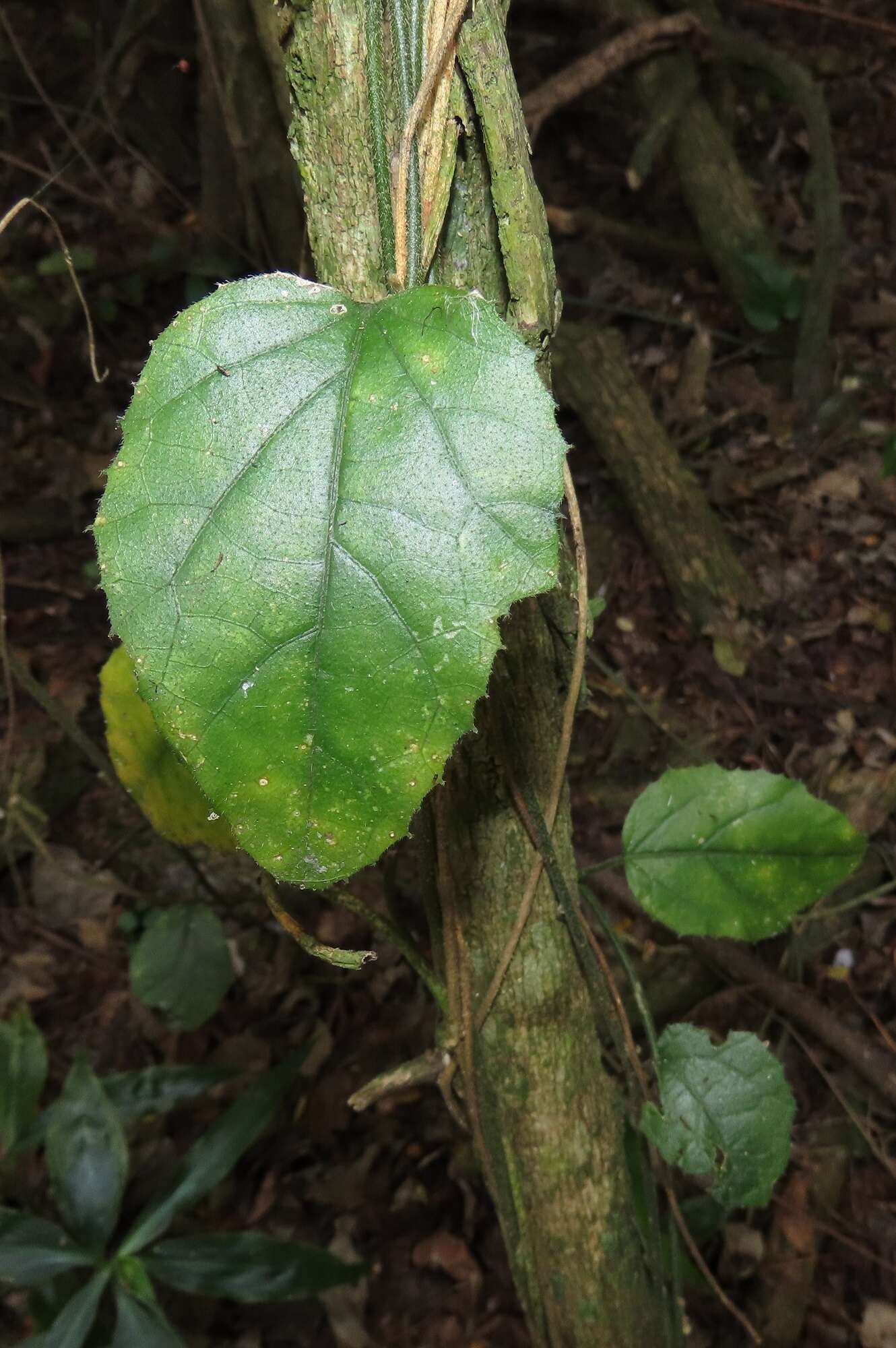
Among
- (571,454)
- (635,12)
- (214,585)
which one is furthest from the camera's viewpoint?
(635,12)

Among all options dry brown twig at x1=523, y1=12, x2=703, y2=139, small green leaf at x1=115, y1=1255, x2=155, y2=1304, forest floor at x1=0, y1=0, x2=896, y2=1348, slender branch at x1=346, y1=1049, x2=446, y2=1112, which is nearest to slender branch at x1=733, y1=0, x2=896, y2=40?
dry brown twig at x1=523, y1=12, x2=703, y2=139

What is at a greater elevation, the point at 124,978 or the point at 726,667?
the point at 726,667

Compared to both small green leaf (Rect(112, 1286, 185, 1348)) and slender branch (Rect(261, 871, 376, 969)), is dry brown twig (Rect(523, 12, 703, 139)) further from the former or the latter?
small green leaf (Rect(112, 1286, 185, 1348))

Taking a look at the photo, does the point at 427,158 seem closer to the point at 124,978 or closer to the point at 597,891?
the point at 597,891

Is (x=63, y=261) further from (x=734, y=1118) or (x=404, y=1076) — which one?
(x=734, y=1118)

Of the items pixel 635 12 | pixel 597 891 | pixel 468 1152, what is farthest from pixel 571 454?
pixel 468 1152

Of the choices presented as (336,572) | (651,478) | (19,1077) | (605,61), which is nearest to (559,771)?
(336,572)

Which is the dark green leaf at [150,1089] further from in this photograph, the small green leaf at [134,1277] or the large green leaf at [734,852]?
the large green leaf at [734,852]
